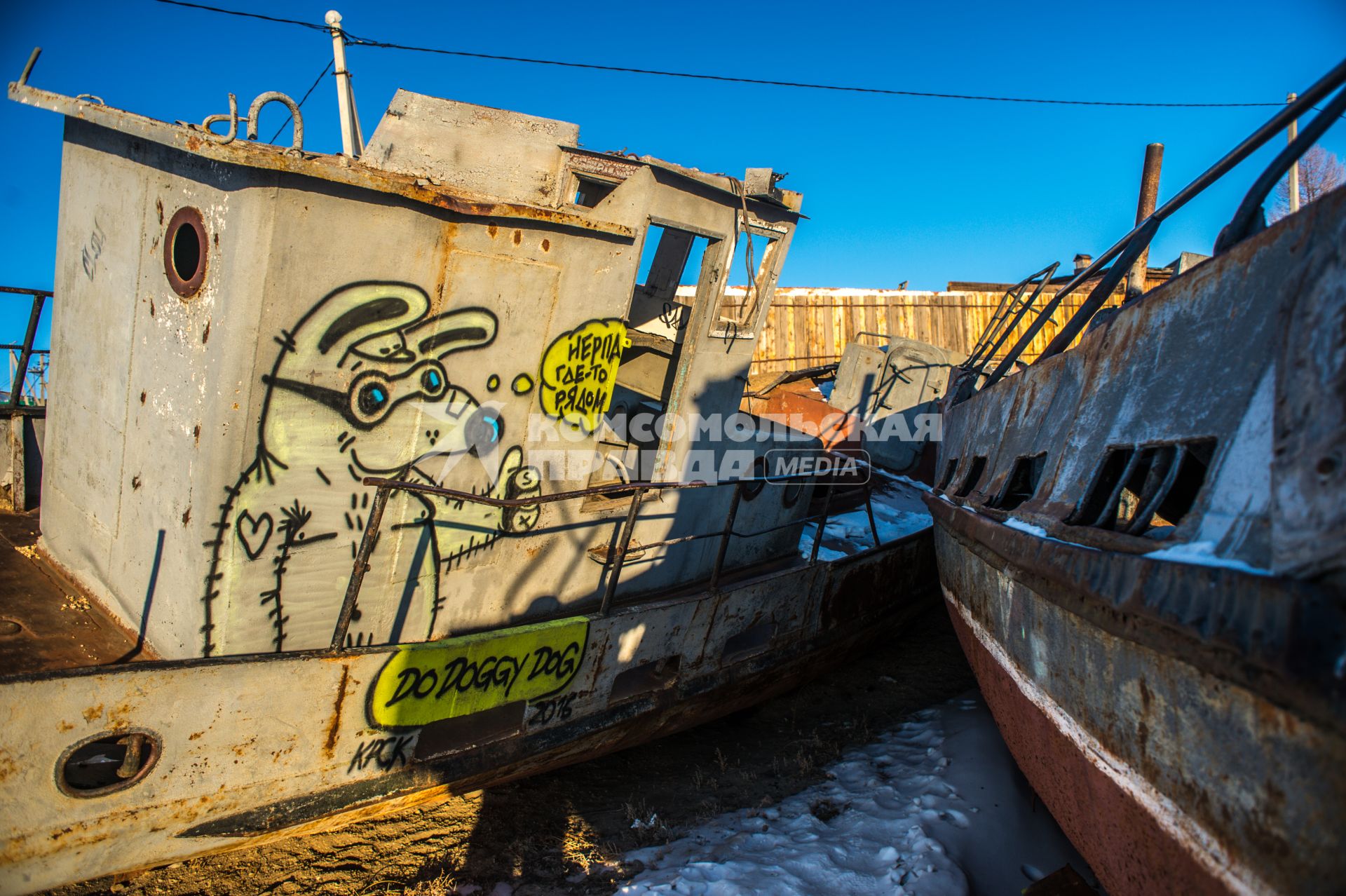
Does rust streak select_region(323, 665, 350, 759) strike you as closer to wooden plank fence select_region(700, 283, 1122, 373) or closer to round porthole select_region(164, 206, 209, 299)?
round porthole select_region(164, 206, 209, 299)

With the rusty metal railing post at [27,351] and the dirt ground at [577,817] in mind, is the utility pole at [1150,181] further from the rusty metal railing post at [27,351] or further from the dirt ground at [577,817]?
the rusty metal railing post at [27,351]

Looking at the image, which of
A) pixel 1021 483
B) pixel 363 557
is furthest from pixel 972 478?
pixel 363 557

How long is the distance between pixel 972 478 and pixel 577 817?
3544 mm

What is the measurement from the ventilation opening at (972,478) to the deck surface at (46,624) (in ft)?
16.9

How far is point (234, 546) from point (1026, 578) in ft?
12.2

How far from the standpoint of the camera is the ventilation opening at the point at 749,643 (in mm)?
5562

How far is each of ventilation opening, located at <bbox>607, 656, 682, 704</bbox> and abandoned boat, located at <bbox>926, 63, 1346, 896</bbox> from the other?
85.3 inches

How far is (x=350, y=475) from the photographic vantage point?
3.80m

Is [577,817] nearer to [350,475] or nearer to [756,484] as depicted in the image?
[350,475]

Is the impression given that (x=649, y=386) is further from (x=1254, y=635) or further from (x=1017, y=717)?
(x=1254, y=635)

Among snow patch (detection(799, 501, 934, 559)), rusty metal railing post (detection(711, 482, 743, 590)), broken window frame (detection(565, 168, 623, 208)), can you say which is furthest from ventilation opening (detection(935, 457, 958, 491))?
broken window frame (detection(565, 168, 623, 208))

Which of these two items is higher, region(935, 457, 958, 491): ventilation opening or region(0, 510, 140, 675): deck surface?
region(935, 457, 958, 491): ventilation opening

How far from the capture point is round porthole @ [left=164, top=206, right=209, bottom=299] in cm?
355

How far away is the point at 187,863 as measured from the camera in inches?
145
